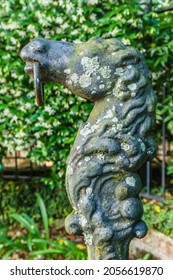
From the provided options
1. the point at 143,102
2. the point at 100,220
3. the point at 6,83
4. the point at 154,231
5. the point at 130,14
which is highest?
the point at 130,14

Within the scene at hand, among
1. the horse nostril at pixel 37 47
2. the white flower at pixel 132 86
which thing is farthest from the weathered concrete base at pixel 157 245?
the horse nostril at pixel 37 47

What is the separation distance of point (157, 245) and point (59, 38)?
1924 millimetres

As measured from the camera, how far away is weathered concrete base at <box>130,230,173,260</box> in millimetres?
3914

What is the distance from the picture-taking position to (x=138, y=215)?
221cm

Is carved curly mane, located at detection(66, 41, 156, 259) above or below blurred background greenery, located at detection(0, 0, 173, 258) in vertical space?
below

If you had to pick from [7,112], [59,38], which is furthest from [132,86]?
[7,112]

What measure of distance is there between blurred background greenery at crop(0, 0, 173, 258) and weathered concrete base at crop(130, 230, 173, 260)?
1.80 feet

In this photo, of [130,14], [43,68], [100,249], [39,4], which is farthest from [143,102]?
[39,4]

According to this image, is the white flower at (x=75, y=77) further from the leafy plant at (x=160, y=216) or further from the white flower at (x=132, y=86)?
the leafy plant at (x=160, y=216)

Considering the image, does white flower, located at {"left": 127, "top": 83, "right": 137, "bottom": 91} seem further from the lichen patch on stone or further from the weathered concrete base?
the weathered concrete base

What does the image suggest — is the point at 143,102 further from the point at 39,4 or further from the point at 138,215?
the point at 39,4

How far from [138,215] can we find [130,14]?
2074 millimetres

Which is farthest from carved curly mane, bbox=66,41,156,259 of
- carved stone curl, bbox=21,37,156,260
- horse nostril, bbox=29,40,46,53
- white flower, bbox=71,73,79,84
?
horse nostril, bbox=29,40,46,53

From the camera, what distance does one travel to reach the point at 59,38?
388 cm
